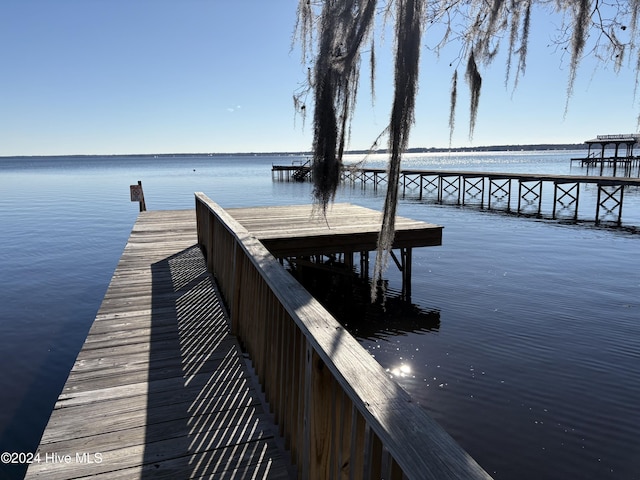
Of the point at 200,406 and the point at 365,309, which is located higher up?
the point at 200,406

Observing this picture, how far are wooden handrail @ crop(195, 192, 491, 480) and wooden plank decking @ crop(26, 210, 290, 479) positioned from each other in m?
0.27

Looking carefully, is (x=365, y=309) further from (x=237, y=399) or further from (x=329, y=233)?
(x=237, y=399)

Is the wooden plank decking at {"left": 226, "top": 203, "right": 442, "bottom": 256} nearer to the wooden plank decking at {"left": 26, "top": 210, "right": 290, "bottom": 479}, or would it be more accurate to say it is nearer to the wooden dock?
the wooden dock

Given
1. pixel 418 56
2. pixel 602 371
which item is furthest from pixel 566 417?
pixel 418 56

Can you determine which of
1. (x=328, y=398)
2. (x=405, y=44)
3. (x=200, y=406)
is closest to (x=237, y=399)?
(x=200, y=406)

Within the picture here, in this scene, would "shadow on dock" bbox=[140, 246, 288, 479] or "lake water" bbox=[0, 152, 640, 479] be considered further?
"lake water" bbox=[0, 152, 640, 479]

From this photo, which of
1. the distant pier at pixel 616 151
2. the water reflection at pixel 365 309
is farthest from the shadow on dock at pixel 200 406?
the distant pier at pixel 616 151

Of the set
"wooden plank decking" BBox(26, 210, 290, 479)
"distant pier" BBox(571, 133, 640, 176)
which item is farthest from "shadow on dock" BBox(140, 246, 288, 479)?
"distant pier" BBox(571, 133, 640, 176)

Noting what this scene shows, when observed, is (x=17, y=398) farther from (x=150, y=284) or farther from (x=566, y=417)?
(x=566, y=417)

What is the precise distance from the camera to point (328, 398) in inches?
81.8

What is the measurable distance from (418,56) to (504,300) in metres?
8.62

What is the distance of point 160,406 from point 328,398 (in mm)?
1866

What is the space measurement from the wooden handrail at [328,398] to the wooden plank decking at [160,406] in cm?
27

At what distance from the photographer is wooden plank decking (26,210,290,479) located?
2.70m
